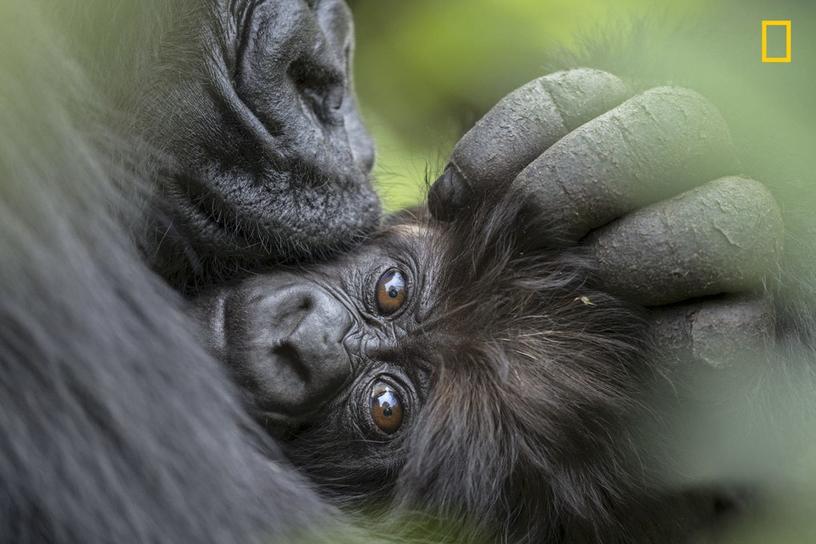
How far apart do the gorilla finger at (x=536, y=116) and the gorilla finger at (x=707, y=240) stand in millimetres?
142

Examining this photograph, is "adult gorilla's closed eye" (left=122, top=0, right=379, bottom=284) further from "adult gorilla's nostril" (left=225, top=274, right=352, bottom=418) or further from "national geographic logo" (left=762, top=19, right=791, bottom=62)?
"national geographic logo" (left=762, top=19, right=791, bottom=62)

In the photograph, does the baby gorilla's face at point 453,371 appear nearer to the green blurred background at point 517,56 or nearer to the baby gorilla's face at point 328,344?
the baby gorilla's face at point 328,344

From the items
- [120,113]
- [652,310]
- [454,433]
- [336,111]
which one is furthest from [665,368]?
[120,113]

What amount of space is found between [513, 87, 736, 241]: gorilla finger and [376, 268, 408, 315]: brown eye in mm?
273

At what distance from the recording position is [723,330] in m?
1.08

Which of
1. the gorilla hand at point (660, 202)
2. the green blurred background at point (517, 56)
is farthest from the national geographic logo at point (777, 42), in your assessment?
the gorilla hand at point (660, 202)

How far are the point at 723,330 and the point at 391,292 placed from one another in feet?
1.36

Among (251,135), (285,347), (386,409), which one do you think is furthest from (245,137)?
(386,409)

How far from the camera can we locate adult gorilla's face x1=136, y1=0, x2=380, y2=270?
1.16m

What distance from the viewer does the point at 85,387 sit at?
889 mm

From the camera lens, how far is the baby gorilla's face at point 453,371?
1207 millimetres

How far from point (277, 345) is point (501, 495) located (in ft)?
1.03

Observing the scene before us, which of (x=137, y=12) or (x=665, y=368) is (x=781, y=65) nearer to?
(x=665, y=368)

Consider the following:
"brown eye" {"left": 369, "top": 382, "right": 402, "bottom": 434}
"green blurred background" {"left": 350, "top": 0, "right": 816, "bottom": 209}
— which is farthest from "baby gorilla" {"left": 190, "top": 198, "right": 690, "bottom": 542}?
"green blurred background" {"left": 350, "top": 0, "right": 816, "bottom": 209}
